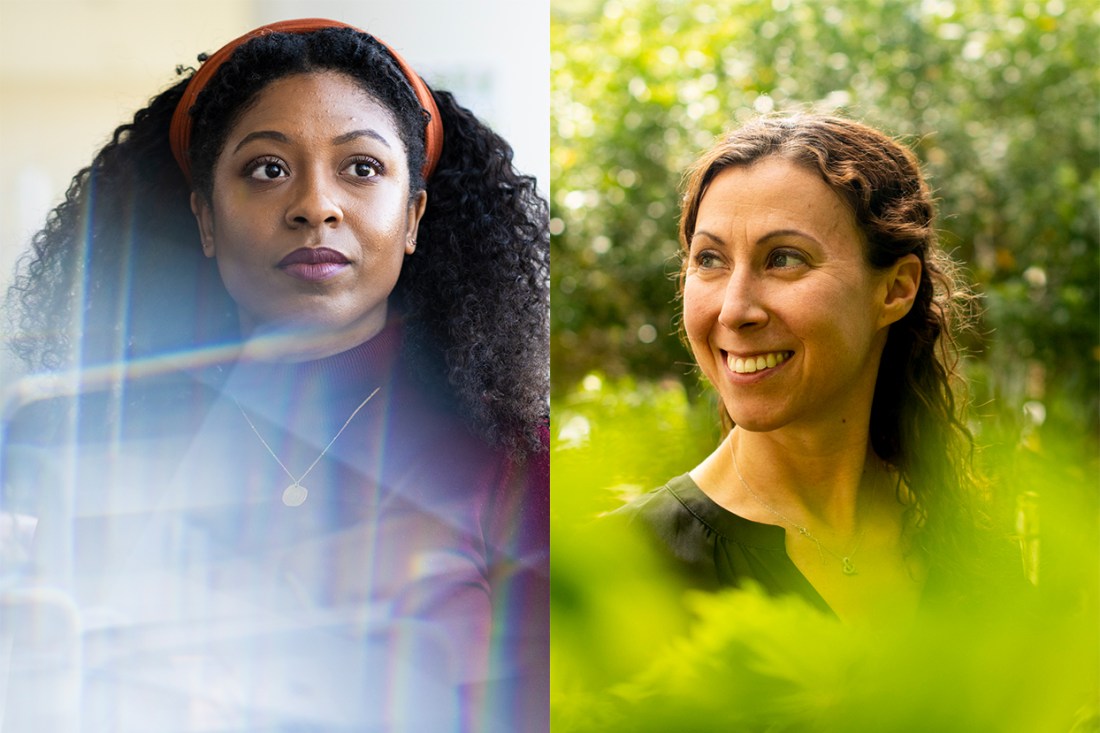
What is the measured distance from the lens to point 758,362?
1350 millimetres

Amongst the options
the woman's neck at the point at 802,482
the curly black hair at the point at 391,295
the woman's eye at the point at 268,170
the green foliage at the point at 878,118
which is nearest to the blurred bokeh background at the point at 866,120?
the green foliage at the point at 878,118

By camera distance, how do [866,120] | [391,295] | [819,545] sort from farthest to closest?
[866,120]
[391,295]
[819,545]

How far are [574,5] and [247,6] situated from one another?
138 inches

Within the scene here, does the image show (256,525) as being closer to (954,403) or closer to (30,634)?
(30,634)

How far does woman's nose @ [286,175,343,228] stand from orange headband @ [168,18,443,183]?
0.44 feet

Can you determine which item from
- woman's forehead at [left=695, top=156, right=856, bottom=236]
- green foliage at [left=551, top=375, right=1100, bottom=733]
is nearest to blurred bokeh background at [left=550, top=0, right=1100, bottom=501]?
woman's forehead at [left=695, top=156, right=856, bottom=236]

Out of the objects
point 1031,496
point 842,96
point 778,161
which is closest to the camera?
point 1031,496

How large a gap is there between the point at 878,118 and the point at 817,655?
367 cm

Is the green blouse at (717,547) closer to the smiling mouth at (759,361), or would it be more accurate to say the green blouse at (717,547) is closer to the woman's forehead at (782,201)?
the smiling mouth at (759,361)

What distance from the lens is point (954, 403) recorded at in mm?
Answer: 1516

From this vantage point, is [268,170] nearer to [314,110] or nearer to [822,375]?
[314,110]

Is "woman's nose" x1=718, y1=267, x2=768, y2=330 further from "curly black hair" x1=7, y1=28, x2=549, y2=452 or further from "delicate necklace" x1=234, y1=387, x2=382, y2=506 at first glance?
"delicate necklace" x1=234, y1=387, x2=382, y2=506

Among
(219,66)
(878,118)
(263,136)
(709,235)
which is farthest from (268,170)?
(878,118)

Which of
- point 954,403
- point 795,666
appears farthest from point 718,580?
point 795,666
